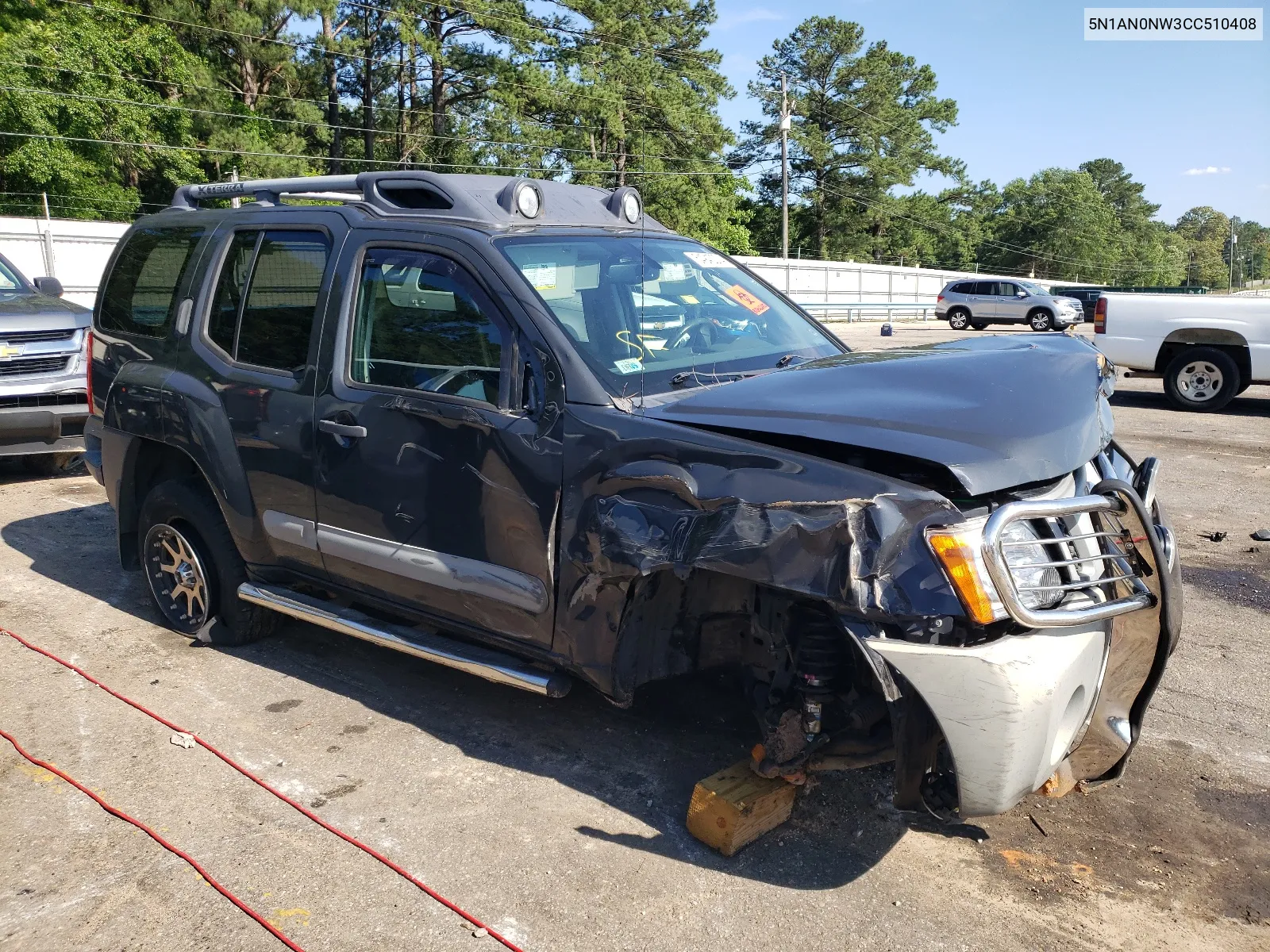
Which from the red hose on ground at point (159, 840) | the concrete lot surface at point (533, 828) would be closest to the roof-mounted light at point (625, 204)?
the concrete lot surface at point (533, 828)

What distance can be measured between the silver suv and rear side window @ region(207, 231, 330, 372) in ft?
107

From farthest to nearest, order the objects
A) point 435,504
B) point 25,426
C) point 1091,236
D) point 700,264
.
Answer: point 1091,236
point 25,426
point 700,264
point 435,504

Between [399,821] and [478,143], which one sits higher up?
[478,143]

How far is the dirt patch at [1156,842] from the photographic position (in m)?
2.98

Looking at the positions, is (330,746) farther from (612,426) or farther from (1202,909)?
Answer: (1202,909)

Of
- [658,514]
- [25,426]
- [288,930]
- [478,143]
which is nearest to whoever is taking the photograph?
[288,930]

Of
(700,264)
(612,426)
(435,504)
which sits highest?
(700,264)

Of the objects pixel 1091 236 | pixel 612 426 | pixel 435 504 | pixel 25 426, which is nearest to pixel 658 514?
pixel 612 426

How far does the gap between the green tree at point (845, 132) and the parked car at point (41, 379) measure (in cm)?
6290

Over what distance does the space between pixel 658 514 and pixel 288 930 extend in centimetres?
155

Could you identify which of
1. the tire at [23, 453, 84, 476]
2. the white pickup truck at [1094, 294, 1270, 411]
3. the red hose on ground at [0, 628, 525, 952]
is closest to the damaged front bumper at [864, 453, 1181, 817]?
the red hose on ground at [0, 628, 525, 952]

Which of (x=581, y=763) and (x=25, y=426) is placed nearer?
(x=581, y=763)

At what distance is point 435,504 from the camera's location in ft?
12.1

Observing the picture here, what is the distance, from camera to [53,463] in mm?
9164
